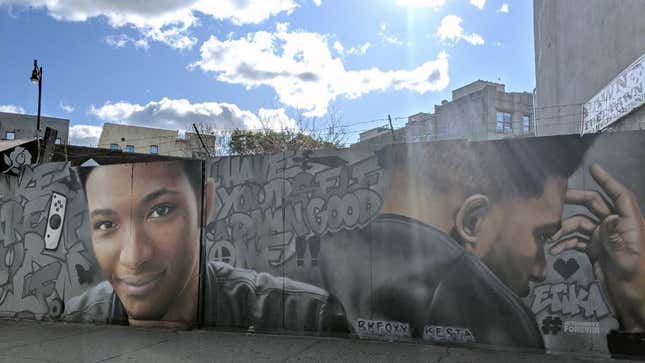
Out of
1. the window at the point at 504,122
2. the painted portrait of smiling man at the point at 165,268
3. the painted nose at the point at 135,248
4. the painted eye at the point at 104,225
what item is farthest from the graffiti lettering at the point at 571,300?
the window at the point at 504,122

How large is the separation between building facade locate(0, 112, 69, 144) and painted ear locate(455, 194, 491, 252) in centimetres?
4899

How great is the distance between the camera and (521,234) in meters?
5.65

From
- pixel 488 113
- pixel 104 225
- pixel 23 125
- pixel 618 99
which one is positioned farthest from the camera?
pixel 23 125

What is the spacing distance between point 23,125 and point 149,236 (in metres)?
49.6

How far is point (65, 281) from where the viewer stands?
26.2 ft

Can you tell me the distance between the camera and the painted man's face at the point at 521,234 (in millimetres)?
5551

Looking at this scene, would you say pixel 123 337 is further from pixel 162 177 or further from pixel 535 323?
pixel 535 323

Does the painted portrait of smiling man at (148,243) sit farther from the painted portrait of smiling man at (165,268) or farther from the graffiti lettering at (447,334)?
the graffiti lettering at (447,334)

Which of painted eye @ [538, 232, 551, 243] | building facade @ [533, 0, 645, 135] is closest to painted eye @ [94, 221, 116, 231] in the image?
painted eye @ [538, 232, 551, 243]

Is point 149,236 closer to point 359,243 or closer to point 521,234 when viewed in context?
point 359,243

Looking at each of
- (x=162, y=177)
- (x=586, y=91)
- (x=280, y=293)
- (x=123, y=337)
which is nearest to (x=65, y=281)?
(x=123, y=337)

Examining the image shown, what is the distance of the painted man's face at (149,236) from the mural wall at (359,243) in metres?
0.02

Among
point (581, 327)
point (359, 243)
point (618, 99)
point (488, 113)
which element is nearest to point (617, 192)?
point (581, 327)

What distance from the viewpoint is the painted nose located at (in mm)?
7336
